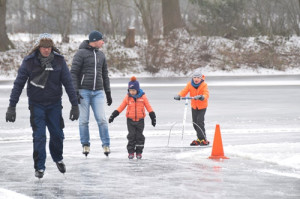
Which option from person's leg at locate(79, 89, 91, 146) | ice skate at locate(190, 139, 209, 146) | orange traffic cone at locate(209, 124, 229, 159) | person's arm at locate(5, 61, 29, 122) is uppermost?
person's arm at locate(5, 61, 29, 122)

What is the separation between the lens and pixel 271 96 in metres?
22.9

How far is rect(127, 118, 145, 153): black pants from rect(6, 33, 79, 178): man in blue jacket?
6.79 feet

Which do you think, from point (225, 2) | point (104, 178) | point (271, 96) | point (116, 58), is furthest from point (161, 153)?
point (225, 2)

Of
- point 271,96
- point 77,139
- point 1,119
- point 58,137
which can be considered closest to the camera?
point 58,137

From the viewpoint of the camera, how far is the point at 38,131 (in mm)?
8477

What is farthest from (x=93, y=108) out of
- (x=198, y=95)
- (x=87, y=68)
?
(x=198, y=95)

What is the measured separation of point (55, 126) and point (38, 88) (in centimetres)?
53

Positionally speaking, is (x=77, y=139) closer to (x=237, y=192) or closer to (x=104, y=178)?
(x=104, y=178)

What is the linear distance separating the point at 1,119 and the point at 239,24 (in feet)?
88.8

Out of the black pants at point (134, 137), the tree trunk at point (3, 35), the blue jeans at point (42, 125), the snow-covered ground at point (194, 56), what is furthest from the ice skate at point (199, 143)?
the tree trunk at point (3, 35)

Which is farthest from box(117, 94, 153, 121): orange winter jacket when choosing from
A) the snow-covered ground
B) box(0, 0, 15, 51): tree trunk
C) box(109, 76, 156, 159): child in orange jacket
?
box(0, 0, 15, 51): tree trunk

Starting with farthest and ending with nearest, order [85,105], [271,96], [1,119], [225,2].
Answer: [225,2] → [271,96] → [1,119] → [85,105]

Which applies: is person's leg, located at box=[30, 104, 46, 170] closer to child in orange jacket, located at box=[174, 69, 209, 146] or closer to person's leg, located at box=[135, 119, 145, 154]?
person's leg, located at box=[135, 119, 145, 154]

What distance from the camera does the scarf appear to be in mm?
8203
